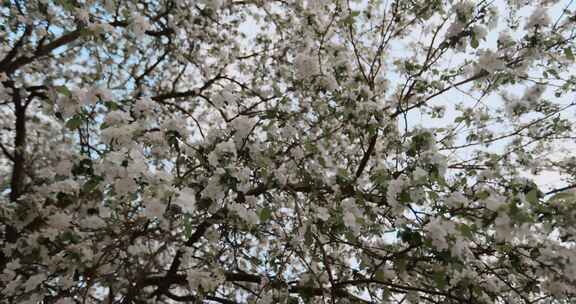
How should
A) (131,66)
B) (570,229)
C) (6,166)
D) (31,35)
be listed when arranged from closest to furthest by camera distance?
(570,229), (31,35), (131,66), (6,166)

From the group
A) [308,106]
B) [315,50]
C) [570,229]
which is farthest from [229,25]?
[570,229]

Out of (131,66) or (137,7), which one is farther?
(131,66)

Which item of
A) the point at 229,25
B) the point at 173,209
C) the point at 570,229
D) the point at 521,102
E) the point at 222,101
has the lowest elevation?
the point at 173,209

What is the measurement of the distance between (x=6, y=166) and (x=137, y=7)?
2909mm

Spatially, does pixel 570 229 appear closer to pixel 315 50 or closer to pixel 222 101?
pixel 222 101

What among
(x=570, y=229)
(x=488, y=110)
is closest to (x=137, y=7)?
(x=488, y=110)

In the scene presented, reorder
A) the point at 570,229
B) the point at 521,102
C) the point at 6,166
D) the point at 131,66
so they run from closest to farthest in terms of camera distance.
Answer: the point at 570,229
the point at 521,102
the point at 131,66
the point at 6,166

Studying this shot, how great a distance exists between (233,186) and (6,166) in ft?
16.6

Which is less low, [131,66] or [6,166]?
[131,66]

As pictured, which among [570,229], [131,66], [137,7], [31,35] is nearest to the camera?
[570,229]

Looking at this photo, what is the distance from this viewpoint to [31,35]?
441cm

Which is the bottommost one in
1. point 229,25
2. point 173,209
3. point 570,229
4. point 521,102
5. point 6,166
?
point 173,209

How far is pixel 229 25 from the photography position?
5539 mm

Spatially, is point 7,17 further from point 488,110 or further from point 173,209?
point 488,110
